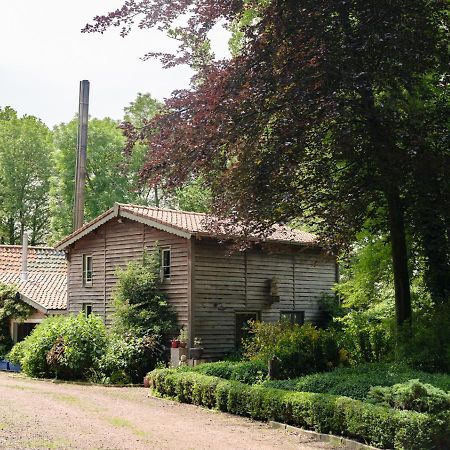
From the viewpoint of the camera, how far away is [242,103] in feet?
43.0

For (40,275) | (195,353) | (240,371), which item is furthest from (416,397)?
(40,275)

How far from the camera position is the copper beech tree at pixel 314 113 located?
13.0 metres

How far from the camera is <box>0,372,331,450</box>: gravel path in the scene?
36.3 feet

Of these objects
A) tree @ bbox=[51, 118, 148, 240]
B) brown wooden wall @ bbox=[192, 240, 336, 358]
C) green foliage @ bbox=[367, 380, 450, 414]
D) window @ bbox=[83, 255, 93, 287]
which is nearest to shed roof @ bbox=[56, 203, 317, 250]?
brown wooden wall @ bbox=[192, 240, 336, 358]

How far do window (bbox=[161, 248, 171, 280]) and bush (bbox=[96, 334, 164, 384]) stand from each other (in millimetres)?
2623

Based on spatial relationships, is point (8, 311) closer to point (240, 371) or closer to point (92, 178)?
point (240, 371)

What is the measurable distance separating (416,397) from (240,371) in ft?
19.8

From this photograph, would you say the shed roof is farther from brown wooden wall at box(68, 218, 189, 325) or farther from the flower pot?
the flower pot

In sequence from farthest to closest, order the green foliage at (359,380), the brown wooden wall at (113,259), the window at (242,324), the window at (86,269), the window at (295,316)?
the window at (86,269) → the window at (295,316) → the window at (242,324) → the brown wooden wall at (113,259) → the green foliage at (359,380)

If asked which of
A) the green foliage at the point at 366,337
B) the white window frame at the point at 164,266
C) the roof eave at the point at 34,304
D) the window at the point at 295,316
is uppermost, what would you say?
the white window frame at the point at 164,266

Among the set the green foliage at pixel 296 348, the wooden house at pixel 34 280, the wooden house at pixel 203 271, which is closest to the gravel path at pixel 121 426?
the green foliage at pixel 296 348

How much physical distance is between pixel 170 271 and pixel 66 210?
21078mm

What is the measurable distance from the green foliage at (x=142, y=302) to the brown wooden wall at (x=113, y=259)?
426mm

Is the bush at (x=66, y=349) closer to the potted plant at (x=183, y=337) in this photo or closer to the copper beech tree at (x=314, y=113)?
the potted plant at (x=183, y=337)
